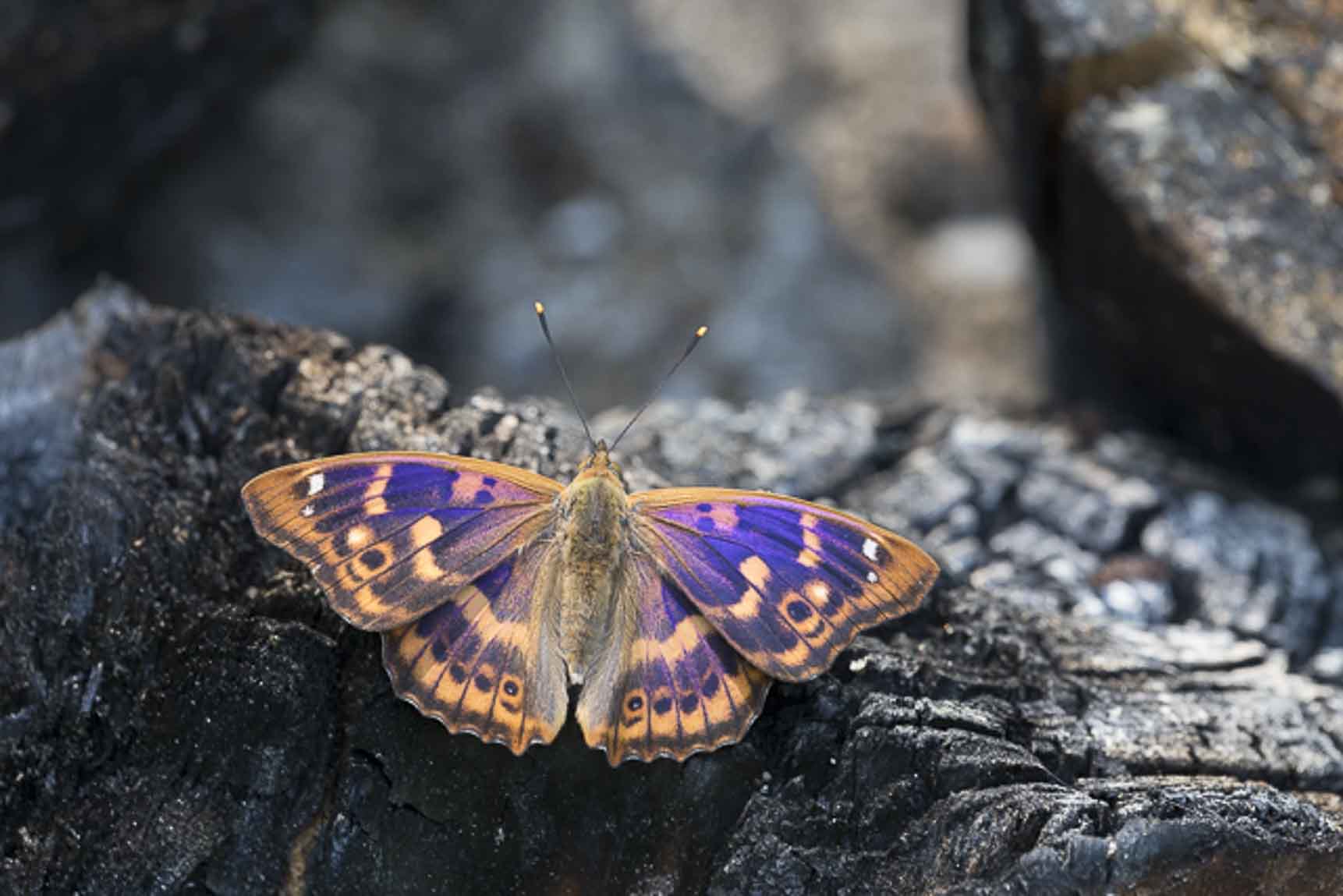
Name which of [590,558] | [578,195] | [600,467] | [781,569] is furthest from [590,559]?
[578,195]

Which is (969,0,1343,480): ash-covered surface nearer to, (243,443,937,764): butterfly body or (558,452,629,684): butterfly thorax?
(243,443,937,764): butterfly body

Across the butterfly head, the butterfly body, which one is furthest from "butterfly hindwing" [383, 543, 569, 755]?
the butterfly head

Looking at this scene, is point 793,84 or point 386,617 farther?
point 793,84

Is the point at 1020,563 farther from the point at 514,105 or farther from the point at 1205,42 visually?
the point at 514,105

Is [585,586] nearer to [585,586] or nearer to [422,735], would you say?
[585,586]

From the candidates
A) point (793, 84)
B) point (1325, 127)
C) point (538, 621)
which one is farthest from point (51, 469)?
point (793, 84)

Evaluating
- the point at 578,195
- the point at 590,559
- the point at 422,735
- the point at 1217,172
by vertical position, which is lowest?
the point at 578,195

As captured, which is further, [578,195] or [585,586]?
[578,195]
